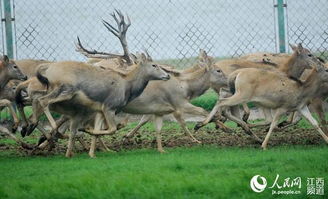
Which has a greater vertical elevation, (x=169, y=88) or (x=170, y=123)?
(x=169, y=88)

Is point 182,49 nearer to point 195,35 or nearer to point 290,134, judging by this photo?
point 195,35

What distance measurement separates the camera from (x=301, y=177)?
1234cm

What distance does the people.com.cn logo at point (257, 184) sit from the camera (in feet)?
38.4

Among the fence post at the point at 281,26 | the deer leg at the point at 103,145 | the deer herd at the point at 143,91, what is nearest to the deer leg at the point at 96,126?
the deer herd at the point at 143,91

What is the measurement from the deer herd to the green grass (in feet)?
2.50


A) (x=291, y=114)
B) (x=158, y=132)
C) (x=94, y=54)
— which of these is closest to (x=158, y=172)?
(x=158, y=132)

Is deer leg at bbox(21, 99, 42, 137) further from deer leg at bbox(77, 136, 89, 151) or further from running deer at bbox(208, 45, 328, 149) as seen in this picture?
running deer at bbox(208, 45, 328, 149)

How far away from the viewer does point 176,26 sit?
67.5 feet

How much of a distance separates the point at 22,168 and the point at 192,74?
5.01 metres

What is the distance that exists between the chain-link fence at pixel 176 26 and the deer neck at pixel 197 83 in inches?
97.0

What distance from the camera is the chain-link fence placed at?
790 inches

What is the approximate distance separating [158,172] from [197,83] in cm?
522

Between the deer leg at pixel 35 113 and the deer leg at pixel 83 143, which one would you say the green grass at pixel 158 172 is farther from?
the deer leg at pixel 83 143

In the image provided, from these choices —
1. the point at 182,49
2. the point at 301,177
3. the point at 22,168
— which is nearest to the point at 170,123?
the point at 182,49
